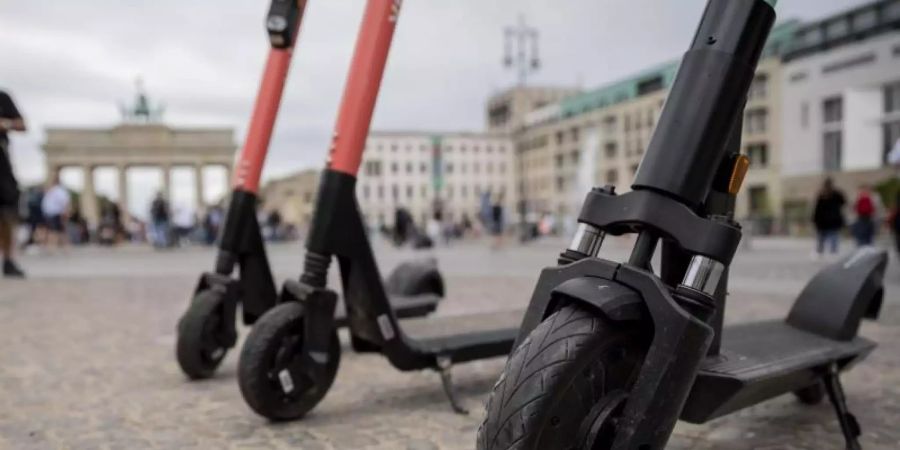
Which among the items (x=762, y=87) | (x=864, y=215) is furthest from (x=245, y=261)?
(x=762, y=87)

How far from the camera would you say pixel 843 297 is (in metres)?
2.97

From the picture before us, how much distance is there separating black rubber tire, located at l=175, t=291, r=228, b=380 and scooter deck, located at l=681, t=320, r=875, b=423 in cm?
245

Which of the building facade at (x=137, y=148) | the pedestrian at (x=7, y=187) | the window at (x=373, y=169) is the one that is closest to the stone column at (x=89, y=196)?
the building facade at (x=137, y=148)

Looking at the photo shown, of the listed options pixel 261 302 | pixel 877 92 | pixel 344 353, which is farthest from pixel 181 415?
pixel 877 92

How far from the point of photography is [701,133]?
1730 millimetres

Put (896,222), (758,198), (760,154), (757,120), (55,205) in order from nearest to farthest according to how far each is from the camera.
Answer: (896,222)
(55,205)
(758,198)
(757,120)
(760,154)

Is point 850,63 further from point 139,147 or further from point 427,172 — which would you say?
point 427,172

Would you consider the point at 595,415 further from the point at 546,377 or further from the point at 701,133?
the point at 701,133

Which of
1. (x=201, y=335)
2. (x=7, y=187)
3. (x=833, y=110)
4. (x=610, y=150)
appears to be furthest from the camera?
(x=610, y=150)

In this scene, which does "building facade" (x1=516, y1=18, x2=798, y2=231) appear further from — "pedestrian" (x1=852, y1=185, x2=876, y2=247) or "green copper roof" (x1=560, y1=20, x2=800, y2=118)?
"pedestrian" (x1=852, y1=185, x2=876, y2=247)

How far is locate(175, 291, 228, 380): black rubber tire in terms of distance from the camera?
3.70m

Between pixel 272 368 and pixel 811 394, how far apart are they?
2341 millimetres

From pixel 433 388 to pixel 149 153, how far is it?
7084 centimetres

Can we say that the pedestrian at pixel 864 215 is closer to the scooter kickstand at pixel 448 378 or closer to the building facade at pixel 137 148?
the scooter kickstand at pixel 448 378
